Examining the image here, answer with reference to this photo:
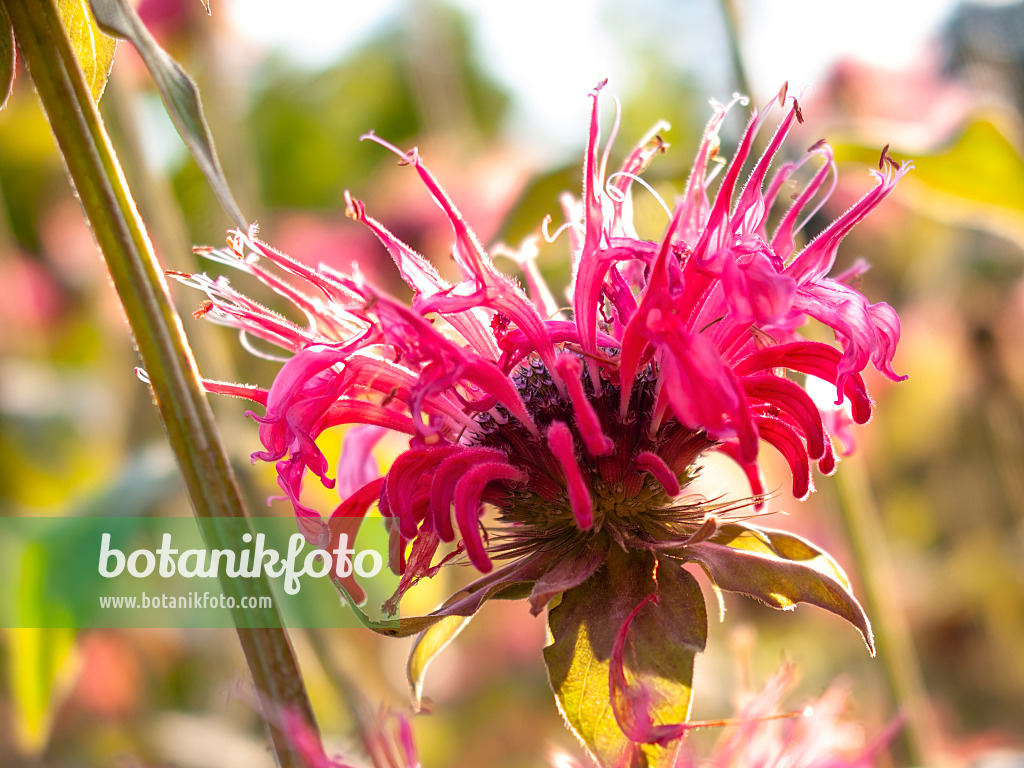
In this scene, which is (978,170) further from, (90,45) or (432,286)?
(90,45)

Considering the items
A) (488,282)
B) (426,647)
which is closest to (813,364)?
(488,282)

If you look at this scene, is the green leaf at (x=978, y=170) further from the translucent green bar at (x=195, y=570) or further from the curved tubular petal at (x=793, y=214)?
the translucent green bar at (x=195, y=570)

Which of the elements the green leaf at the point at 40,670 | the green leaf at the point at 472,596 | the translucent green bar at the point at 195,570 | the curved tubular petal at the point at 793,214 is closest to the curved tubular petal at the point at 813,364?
the curved tubular petal at the point at 793,214

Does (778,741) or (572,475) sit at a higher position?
(572,475)

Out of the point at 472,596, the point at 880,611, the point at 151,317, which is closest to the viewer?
the point at 151,317

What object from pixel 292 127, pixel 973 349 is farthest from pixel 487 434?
pixel 292 127
